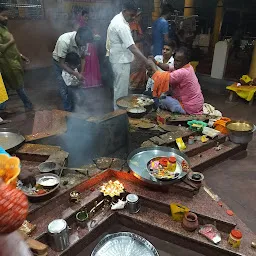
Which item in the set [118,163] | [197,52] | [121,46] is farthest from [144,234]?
[197,52]

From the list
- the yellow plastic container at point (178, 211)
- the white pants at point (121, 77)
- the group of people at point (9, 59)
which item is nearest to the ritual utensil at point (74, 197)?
the yellow plastic container at point (178, 211)

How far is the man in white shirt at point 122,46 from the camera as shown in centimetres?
542

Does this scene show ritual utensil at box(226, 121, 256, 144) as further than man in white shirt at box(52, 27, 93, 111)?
No

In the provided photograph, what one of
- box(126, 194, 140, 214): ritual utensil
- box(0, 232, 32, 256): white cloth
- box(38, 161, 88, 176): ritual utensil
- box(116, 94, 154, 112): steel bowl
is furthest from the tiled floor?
box(0, 232, 32, 256): white cloth

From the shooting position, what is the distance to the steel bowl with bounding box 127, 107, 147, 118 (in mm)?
5160

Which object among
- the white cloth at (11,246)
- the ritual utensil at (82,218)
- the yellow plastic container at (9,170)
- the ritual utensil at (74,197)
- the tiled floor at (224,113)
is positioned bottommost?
the tiled floor at (224,113)

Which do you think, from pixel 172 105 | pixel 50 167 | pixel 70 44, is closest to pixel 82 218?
pixel 50 167

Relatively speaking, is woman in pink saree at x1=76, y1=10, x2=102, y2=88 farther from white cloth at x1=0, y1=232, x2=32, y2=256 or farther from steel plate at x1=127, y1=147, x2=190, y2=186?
white cloth at x1=0, y1=232, x2=32, y2=256

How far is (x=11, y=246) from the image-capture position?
129 cm

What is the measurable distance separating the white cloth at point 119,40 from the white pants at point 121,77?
119 millimetres

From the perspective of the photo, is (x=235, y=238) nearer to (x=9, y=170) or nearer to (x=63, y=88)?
(x=9, y=170)

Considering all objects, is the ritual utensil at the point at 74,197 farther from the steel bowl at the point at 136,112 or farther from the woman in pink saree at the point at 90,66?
the woman in pink saree at the point at 90,66

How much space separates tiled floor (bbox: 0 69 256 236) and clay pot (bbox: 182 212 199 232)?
2.74 feet

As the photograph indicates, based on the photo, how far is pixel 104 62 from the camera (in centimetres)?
889
